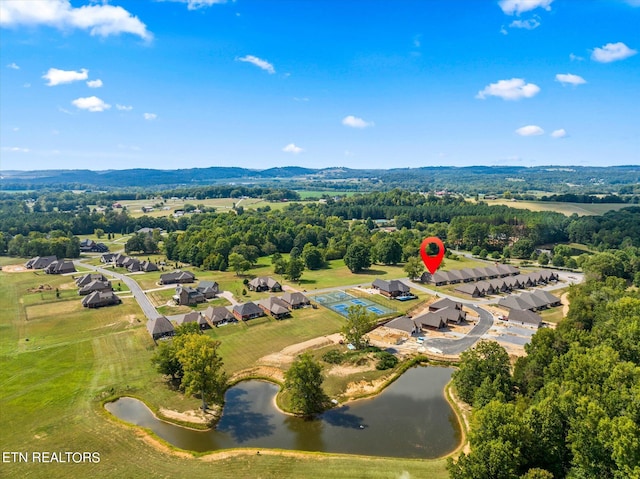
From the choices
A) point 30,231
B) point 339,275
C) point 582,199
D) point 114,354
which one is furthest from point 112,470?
point 582,199

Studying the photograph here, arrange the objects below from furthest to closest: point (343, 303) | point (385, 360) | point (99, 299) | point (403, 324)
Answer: point (343, 303) < point (99, 299) < point (403, 324) < point (385, 360)

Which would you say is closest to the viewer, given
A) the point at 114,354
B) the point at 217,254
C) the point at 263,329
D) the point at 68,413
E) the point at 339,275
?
the point at 68,413

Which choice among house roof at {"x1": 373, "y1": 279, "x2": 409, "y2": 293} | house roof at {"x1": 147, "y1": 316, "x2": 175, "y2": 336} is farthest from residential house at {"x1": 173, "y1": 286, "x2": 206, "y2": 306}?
house roof at {"x1": 373, "y1": 279, "x2": 409, "y2": 293}

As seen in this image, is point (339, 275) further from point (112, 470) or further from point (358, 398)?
point (112, 470)

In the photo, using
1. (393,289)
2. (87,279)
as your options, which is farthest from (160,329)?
(393,289)

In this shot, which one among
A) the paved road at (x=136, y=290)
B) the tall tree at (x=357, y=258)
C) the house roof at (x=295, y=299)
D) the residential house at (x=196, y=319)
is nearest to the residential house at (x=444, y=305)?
the house roof at (x=295, y=299)

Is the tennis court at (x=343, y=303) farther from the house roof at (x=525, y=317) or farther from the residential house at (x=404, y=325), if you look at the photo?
the house roof at (x=525, y=317)

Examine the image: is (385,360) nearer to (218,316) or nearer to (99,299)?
(218,316)

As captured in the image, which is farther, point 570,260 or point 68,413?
point 570,260
